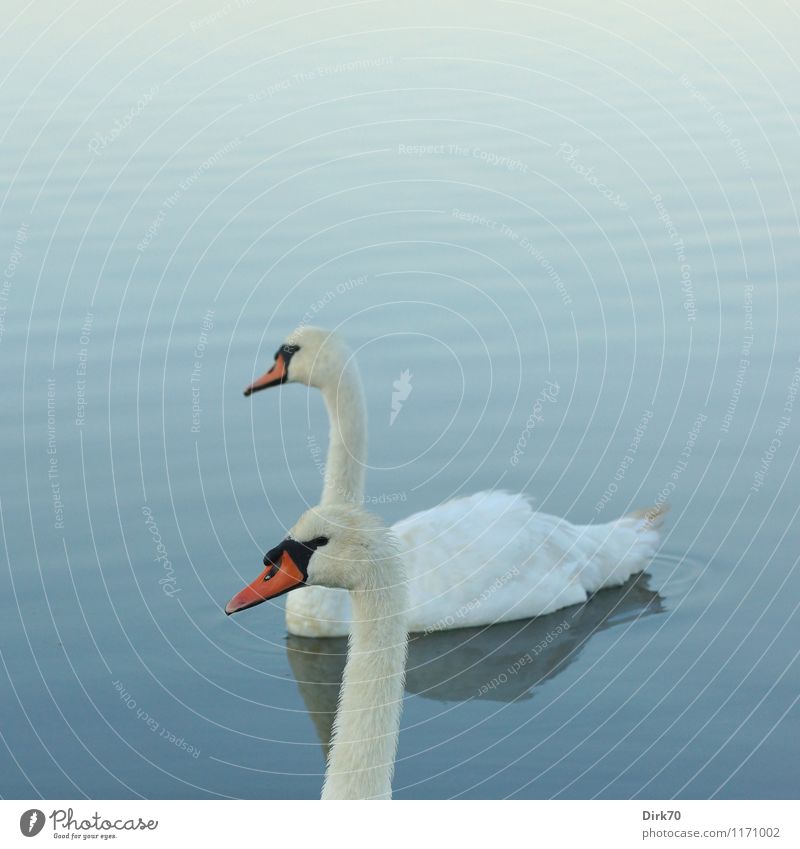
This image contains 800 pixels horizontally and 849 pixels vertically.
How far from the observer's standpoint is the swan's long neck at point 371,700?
21.5 feet

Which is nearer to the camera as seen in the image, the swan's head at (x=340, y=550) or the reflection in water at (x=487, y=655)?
the swan's head at (x=340, y=550)

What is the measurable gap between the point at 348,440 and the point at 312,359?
1.66 feet

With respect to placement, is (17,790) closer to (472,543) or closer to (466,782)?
(466,782)

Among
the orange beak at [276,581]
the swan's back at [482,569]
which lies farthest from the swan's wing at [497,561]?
the orange beak at [276,581]

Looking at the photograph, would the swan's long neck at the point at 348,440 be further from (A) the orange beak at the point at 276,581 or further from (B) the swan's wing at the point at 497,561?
(A) the orange beak at the point at 276,581

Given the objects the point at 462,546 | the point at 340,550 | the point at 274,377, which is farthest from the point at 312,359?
the point at 340,550

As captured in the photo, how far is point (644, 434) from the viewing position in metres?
11.2

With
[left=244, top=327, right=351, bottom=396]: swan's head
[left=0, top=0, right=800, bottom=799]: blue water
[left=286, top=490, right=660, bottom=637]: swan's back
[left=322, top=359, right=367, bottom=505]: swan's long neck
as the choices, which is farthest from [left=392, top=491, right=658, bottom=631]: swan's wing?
[left=244, top=327, right=351, bottom=396]: swan's head

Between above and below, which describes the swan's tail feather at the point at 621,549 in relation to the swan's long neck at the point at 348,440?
below

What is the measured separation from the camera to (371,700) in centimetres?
662

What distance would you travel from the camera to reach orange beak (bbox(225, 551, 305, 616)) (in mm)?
6746

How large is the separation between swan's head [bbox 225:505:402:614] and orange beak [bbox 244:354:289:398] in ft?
12.0

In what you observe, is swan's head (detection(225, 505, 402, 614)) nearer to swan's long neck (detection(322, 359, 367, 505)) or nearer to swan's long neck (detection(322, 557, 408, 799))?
swan's long neck (detection(322, 557, 408, 799))

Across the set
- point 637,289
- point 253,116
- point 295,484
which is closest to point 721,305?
point 637,289
